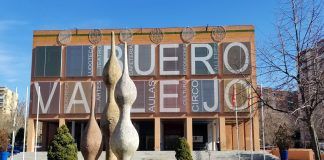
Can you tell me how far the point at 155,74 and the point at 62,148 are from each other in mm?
25980

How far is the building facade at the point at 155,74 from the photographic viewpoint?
47469mm

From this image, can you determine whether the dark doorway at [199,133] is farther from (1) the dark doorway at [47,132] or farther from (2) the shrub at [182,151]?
(2) the shrub at [182,151]

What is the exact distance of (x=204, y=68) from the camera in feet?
158

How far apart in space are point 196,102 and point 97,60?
12.1m

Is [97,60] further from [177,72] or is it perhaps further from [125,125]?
[125,125]

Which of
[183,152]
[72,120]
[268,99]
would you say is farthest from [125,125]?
[72,120]

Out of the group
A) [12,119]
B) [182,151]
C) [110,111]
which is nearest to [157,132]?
[182,151]

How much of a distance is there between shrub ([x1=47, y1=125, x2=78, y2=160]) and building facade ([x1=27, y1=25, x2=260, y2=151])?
78.6 ft

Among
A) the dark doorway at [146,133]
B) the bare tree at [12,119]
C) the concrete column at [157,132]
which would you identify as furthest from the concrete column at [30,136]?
the bare tree at [12,119]

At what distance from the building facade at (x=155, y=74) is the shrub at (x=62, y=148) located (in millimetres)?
23965

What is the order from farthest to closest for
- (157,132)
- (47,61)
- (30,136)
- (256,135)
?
(47,61) < (30,136) < (157,132) < (256,135)

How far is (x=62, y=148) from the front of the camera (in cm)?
2297

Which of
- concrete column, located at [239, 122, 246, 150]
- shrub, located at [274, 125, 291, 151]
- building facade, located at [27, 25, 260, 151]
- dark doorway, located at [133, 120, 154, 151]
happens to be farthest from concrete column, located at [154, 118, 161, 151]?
shrub, located at [274, 125, 291, 151]

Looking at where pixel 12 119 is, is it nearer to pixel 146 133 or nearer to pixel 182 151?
pixel 146 133
